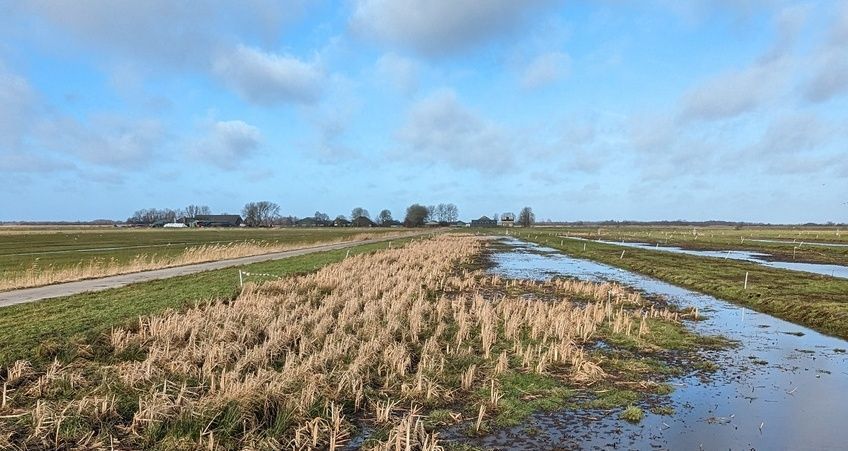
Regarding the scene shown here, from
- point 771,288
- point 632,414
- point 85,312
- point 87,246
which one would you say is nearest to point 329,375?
point 632,414

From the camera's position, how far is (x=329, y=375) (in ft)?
34.0

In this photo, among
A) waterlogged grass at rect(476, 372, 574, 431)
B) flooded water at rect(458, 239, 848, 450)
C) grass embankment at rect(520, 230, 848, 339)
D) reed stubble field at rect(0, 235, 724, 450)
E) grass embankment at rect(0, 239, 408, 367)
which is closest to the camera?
reed stubble field at rect(0, 235, 724, 450)

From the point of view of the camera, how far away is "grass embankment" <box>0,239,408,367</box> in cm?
1200

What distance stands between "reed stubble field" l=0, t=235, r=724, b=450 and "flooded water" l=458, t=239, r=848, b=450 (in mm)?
589

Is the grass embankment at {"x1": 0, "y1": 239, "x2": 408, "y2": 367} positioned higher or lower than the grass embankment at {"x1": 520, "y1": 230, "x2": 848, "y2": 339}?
higher

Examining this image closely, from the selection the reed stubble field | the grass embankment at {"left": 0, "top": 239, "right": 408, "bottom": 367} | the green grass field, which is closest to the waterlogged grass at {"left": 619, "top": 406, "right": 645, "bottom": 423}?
the reed stubble field

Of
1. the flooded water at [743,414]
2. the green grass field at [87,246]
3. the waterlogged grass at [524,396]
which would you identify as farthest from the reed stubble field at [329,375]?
the green grass field at [87,246]

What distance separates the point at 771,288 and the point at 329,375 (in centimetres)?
2512

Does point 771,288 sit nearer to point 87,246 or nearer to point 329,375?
point 329,375

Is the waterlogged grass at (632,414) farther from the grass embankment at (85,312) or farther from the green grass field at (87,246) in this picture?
the green grass field at (87,246)

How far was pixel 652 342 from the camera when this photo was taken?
15281mm

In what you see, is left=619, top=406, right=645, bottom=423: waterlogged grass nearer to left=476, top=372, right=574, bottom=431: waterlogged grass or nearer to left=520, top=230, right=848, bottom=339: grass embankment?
left=476, top=372, right=574, bottom=431: waterlogged grass

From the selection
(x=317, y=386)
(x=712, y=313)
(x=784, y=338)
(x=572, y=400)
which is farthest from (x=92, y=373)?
(x=712, y=313)

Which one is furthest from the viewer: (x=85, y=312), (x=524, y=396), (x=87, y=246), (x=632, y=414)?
(x=87, y=246)
